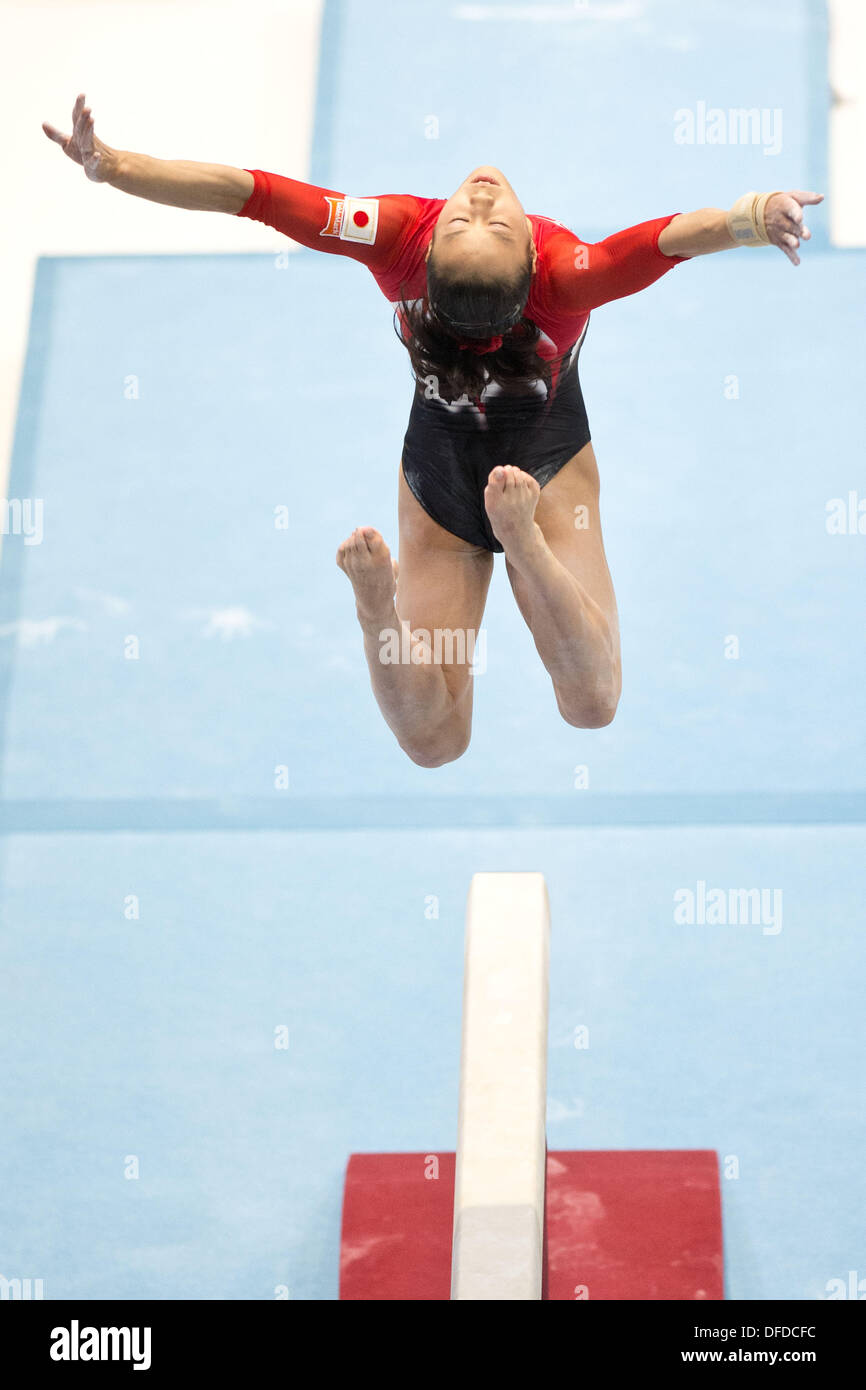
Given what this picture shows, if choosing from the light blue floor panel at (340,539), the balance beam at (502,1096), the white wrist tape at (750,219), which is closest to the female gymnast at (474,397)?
the white wrist tape at (750,219)

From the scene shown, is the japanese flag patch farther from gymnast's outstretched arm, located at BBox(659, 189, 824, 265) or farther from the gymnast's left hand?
the gymnast's left hand

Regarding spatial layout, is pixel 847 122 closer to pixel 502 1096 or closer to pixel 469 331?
pixel 469 331

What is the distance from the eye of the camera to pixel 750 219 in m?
2.99

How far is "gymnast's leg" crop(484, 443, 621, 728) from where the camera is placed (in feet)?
10.2

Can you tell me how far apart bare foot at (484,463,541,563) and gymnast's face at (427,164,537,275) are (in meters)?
0.42

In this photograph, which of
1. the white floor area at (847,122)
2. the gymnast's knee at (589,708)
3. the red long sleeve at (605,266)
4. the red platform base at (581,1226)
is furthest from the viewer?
the white floor area at (847,122)

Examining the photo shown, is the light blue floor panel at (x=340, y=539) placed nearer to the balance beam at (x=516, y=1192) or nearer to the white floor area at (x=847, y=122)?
the white floor area at (x=847, y=122)

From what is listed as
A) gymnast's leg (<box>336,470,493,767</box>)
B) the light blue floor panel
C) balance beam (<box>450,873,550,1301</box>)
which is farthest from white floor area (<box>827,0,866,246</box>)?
balance beam (<box>450,873,550,1301</box>)

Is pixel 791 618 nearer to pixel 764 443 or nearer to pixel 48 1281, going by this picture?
pixel 764 443

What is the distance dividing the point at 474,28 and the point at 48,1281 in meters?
5.70

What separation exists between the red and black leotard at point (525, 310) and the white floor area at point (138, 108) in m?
3.18

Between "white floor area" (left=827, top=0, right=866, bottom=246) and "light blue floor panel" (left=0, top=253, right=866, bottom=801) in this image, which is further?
"white floor area" (left=827, top=0, right=866, bottom=246)

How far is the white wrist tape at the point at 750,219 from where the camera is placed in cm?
297

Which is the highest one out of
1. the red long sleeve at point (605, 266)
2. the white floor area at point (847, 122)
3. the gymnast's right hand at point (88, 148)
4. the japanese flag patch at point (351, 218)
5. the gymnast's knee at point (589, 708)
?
the white floor area at point (847, 122)
